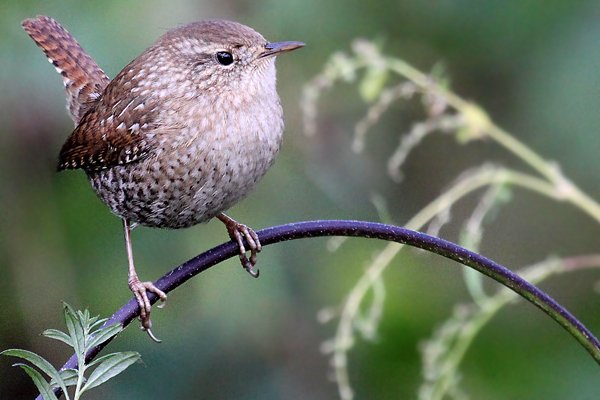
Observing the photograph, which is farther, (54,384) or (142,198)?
(142,198)

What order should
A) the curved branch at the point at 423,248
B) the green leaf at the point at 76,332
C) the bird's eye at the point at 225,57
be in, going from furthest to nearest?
the bird's eye at the point at 225,57 → the curved branch at the point at 423,248 → the green leaf at the point at 76,332

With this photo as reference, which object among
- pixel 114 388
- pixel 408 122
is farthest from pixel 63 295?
pixel 408 122

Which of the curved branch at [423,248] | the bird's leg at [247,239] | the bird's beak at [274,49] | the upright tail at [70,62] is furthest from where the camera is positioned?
the upright tail at [70,62]

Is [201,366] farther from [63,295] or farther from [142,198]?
[142,198]

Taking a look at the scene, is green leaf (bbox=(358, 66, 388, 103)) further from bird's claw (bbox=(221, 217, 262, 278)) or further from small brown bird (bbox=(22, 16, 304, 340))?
bird's claw (bbox=(221, 217, 262, 278))

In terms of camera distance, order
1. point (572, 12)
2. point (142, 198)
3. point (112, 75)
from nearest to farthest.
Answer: point (142, 198) → point (112, 75) → point (572, 12)

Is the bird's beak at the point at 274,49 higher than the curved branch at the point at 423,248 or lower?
higher

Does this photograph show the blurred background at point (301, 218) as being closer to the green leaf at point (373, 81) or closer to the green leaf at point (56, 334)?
the green leaf at point (373, 81)

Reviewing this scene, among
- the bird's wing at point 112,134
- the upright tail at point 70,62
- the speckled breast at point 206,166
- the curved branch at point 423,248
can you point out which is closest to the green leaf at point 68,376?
the curved branch at point 423,248
